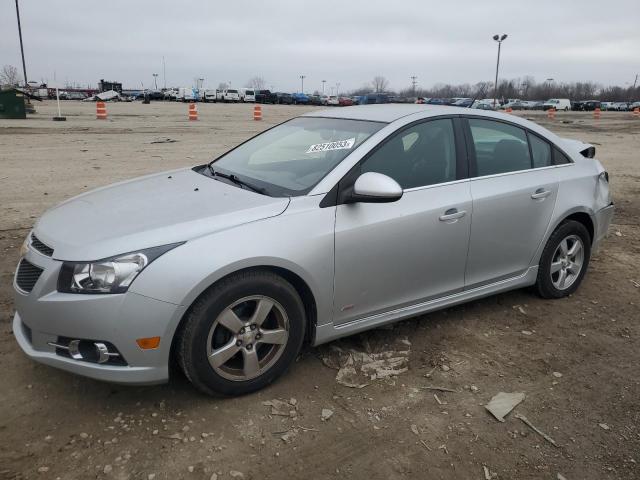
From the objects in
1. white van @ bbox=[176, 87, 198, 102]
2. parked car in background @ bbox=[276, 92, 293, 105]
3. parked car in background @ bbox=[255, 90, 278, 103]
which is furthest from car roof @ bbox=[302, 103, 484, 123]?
parked car in background @ bbox=[276, 92, 293, 105]

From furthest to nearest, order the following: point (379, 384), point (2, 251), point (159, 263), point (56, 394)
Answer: point (2, 251) → point (379, 384) → point (56, 394) → point (159, 263)

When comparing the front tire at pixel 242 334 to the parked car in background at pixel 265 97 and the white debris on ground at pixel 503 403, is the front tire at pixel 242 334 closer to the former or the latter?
the white debris on ground at pixel 503 403

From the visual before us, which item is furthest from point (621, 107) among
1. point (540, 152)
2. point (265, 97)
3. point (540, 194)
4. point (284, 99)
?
point (540, 194)

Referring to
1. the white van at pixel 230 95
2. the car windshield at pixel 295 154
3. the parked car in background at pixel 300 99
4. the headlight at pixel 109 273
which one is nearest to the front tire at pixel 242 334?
the headlight at pixel 109 273

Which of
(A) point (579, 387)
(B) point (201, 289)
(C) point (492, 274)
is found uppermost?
(B) point (201, 289)

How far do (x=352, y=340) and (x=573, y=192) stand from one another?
7.48 ft

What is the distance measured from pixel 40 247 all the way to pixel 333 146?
1.91 meters

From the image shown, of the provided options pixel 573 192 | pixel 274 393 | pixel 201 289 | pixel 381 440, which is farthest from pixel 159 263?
pixel 573 192

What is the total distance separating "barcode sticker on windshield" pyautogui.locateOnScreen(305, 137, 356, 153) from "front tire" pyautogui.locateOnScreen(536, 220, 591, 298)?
198 cm

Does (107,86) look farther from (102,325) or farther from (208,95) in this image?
(102,325)

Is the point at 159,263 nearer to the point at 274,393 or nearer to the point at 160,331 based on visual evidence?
the point at 160,331

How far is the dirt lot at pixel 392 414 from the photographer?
2607 mm

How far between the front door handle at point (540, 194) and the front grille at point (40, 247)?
339 centimetres

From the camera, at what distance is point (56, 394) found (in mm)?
3088
